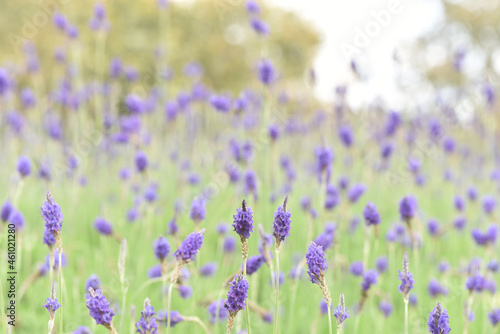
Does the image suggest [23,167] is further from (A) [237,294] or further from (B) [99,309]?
(A) [237,294]

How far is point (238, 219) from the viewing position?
1.25 meters

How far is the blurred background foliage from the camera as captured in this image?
16.3m

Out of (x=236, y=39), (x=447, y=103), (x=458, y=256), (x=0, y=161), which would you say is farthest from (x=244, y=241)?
(x=236, y=39)

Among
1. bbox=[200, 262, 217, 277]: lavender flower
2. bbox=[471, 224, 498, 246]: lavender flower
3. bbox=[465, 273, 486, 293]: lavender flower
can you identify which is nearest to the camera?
bbox=[465, 273, 486, 293]: lavender flower

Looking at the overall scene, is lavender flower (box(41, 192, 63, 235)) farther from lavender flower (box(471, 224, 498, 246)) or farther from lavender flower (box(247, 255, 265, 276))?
lavender flower (box(471, 224, 498, 246))

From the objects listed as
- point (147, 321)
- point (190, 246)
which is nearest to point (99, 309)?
point (147, 321)

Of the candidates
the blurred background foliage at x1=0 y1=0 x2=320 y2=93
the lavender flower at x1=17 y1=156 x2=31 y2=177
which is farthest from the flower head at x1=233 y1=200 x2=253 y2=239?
the blurred background foliage at x1=0 y1=0 x2=320 y2=93

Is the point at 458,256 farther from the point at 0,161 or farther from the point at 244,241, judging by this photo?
the point at 0,161

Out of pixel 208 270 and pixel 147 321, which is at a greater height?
pixel 208 270

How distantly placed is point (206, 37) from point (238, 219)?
66.7 ft

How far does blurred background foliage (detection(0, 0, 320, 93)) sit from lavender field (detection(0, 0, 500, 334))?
10081mm

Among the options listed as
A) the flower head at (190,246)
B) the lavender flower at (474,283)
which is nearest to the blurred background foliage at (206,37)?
the lavender flower at (474,283)

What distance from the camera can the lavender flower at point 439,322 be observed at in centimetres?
123

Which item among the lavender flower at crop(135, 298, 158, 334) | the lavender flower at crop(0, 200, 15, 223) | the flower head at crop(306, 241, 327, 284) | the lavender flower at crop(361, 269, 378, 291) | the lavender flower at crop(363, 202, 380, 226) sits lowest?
the lavender flower at crop(135, 298, 158, 334)
